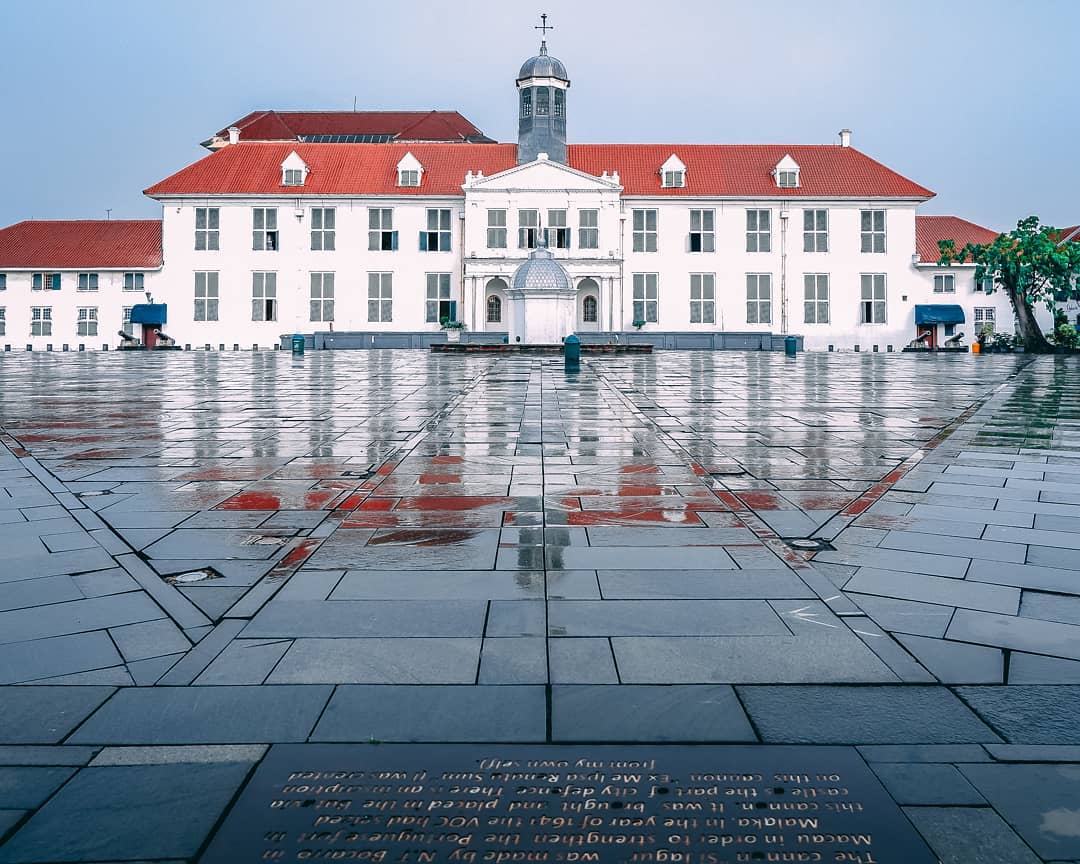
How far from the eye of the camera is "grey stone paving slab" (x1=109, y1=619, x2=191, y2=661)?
159 inches

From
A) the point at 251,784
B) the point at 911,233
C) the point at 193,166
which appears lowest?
the point at 251,784

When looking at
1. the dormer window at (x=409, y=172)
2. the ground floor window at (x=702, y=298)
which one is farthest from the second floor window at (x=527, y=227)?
the ground floor window at (x=702, y=298)

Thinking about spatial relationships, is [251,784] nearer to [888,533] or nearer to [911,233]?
[888,533]

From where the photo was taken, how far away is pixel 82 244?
206 ft

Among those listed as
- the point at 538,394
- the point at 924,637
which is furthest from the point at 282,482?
the point at 538,394

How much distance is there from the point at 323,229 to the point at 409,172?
18.4ft

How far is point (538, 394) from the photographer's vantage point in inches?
715

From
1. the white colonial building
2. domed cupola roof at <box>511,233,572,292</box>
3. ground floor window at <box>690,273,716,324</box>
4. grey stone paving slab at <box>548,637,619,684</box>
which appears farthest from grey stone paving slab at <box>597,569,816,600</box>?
ground floor window at <box>690,273,716,324</box>

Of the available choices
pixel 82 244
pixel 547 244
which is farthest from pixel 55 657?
pixel 82 244

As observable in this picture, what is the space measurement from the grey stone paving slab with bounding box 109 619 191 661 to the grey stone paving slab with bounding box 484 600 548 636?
4.00 feet

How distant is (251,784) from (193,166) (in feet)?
198

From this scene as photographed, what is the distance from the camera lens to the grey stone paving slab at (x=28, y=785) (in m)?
2.77

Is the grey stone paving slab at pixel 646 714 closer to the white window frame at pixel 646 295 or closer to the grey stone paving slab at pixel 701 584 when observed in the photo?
the grey stone paving slab at pixel 701 584

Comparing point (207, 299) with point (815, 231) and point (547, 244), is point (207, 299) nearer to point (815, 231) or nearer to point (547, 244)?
point (547, 244)
